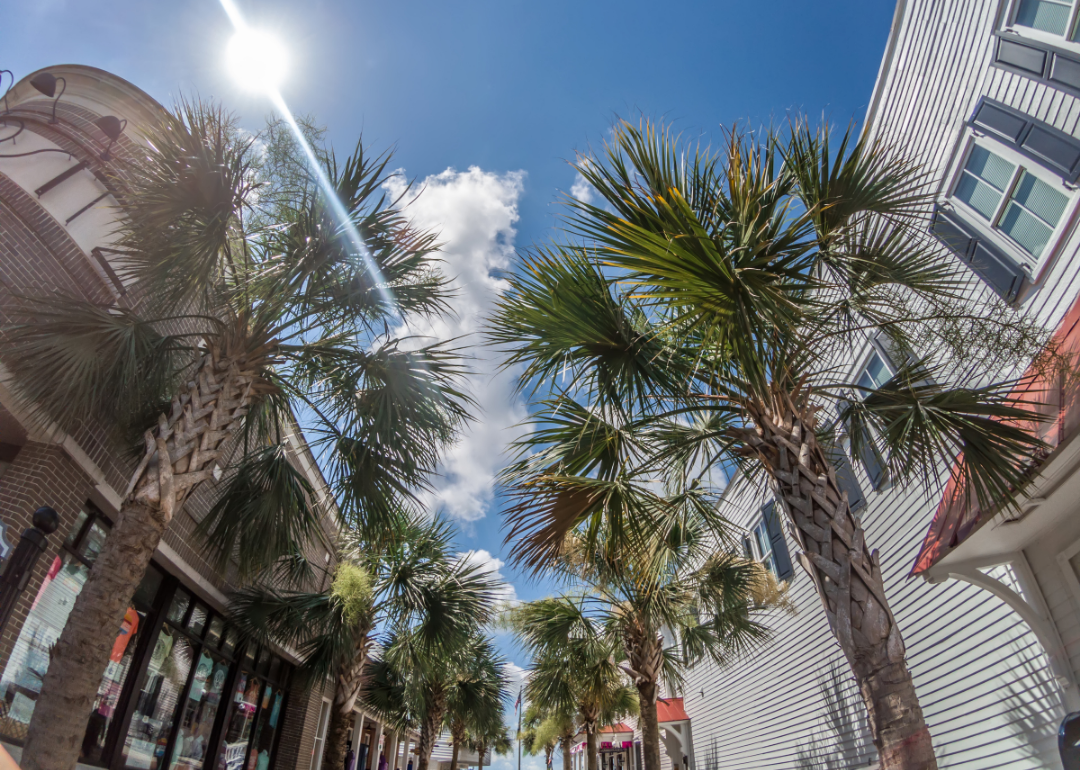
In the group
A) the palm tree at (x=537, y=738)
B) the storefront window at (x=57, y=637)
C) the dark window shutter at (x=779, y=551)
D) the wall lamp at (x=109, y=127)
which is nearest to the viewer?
the storefront window at (x=57, y=637)

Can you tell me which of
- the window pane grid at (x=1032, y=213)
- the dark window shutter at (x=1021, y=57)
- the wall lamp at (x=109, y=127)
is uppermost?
the wall lamp at (x=109, y=127)

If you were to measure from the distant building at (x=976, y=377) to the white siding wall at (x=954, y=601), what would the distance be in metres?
0.02

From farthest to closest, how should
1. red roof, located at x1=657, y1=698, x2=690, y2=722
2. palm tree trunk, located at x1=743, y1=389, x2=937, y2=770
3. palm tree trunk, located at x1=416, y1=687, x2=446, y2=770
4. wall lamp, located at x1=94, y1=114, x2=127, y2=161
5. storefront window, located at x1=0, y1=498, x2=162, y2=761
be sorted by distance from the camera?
red roof, located at x1=657, y1=698, x2=690, y2=722 → palm tree trunk, located at x1=416, y1=687, x2=446, y2=770 → wall lamp, located at x1=94, y1=114, x2=127, y2=161 → storefront window, located at x1=0, y1=498, x2=162, y2=761 → palm tree trunk, located at x1=743, y1=389, x2=937, y2=770

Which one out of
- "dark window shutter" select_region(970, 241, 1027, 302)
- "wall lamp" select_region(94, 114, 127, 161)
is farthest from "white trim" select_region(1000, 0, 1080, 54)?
"wall lamp" select_region(94, 114, 127, 161)

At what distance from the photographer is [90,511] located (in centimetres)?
784

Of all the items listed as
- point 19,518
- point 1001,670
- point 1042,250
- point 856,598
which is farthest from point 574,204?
point 1001,670

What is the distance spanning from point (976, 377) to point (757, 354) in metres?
4.09

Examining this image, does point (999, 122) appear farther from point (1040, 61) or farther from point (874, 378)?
point (874, 378)

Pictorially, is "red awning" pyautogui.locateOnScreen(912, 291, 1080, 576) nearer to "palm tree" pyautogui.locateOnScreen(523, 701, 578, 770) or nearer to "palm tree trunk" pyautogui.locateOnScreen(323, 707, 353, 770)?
"palm tree trunk" pyautogui.locateOnScreen(323, 707, 353, 770)

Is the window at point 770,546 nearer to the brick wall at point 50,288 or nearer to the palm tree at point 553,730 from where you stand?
the palm tree at point 553,730

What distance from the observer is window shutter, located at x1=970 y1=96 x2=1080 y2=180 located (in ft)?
19.8

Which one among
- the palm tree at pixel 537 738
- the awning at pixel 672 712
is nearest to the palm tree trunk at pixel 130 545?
the awning at pixel 672 712

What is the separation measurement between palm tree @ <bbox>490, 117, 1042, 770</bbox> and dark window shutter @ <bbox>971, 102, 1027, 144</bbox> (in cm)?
230

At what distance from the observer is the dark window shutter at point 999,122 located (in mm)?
6646
